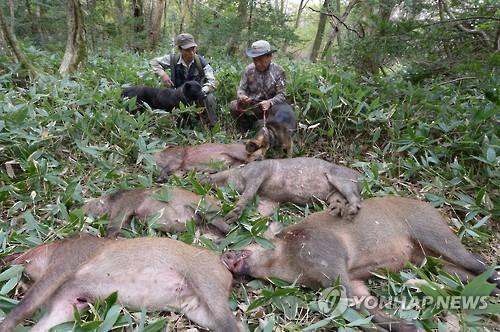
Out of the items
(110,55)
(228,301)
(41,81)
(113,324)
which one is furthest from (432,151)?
(110,55)

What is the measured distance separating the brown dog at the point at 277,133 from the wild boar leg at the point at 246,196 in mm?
794

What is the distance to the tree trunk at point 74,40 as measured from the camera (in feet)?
22.5

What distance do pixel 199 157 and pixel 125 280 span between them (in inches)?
97.4

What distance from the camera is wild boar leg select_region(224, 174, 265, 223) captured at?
390cm

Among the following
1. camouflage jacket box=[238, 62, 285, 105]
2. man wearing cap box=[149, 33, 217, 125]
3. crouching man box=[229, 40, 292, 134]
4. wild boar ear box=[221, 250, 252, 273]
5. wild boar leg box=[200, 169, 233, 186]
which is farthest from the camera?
man wearing cap box=[149, 33, 217, 125]

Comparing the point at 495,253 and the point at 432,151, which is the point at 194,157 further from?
the point at 495,253

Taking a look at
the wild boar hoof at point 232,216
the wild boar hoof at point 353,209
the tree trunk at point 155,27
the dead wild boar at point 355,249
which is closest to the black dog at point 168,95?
the wild boar hoof at point 232,216

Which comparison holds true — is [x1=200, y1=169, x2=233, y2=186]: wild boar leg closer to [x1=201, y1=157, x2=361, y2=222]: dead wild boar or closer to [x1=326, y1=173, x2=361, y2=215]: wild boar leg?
[x1=201, y1=157, x2=361, y2=222]: dead wild boar

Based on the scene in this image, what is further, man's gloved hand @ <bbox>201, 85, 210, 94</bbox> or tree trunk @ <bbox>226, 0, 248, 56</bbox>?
tree trunk @ <bbox>226, 0, 248, 56</bbox>

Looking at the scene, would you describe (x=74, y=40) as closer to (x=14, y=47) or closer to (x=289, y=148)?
(x=14, y=47)

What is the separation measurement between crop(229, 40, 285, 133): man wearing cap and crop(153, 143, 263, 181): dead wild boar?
31.6 inches

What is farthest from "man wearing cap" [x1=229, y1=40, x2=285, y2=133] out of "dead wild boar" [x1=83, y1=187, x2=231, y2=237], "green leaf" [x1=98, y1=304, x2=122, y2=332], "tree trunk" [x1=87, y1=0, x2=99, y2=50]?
"tree trunk" [x1=87, y1=0, x2=99, y2=50]

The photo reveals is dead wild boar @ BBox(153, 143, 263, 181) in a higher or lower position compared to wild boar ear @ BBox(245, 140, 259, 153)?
lower

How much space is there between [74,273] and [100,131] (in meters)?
2.48
